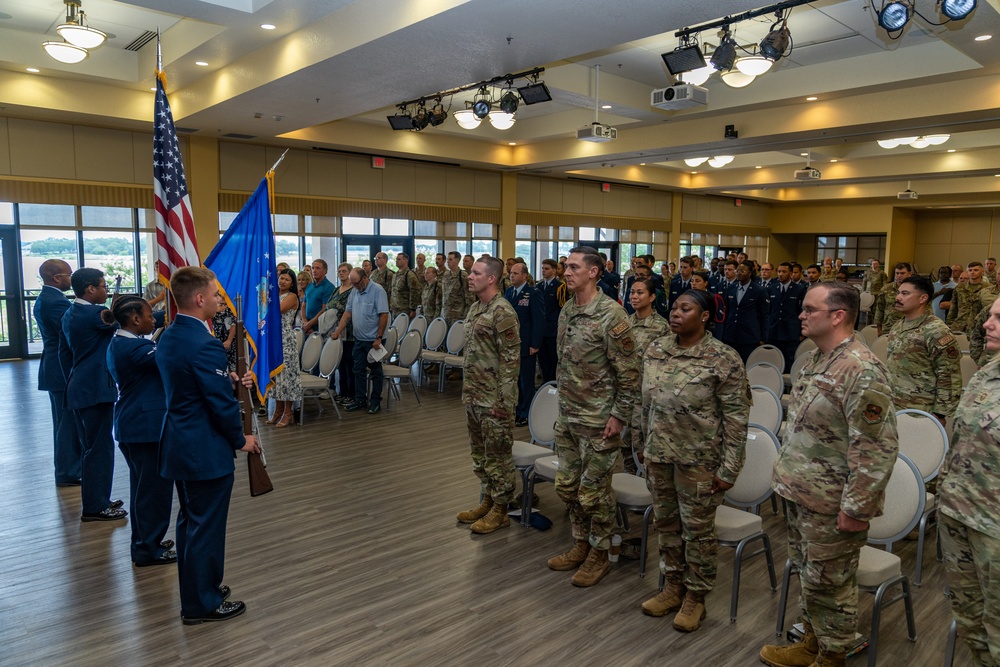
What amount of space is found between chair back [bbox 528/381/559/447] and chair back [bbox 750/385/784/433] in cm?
134

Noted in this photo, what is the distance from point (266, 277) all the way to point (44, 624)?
2.07 metres

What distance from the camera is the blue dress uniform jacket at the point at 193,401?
2.93 metres

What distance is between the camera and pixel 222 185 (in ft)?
37.2

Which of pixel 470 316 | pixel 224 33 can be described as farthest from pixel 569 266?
pixel 224 33

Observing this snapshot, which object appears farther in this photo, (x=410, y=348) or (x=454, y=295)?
(x=454, y=295)

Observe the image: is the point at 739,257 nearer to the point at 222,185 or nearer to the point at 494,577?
the point at 494,577

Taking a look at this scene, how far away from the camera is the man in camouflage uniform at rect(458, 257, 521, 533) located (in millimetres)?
4086

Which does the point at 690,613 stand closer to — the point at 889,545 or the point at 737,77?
the point at 889,545

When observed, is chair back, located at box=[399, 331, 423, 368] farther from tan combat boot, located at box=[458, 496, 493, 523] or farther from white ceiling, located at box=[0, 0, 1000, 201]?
tan combat boot, located at box=[458, 496, 493, 523]

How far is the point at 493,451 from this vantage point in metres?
4.19

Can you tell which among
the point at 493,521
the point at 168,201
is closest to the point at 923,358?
the point at 493,521

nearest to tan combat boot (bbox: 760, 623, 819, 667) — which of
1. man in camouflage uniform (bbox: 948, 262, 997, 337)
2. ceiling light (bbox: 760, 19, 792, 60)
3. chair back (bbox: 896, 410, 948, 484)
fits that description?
chair back (bbox: 896, 410, 948, 484)

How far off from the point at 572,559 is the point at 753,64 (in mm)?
4598

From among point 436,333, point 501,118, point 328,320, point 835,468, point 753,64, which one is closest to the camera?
point 835,468
